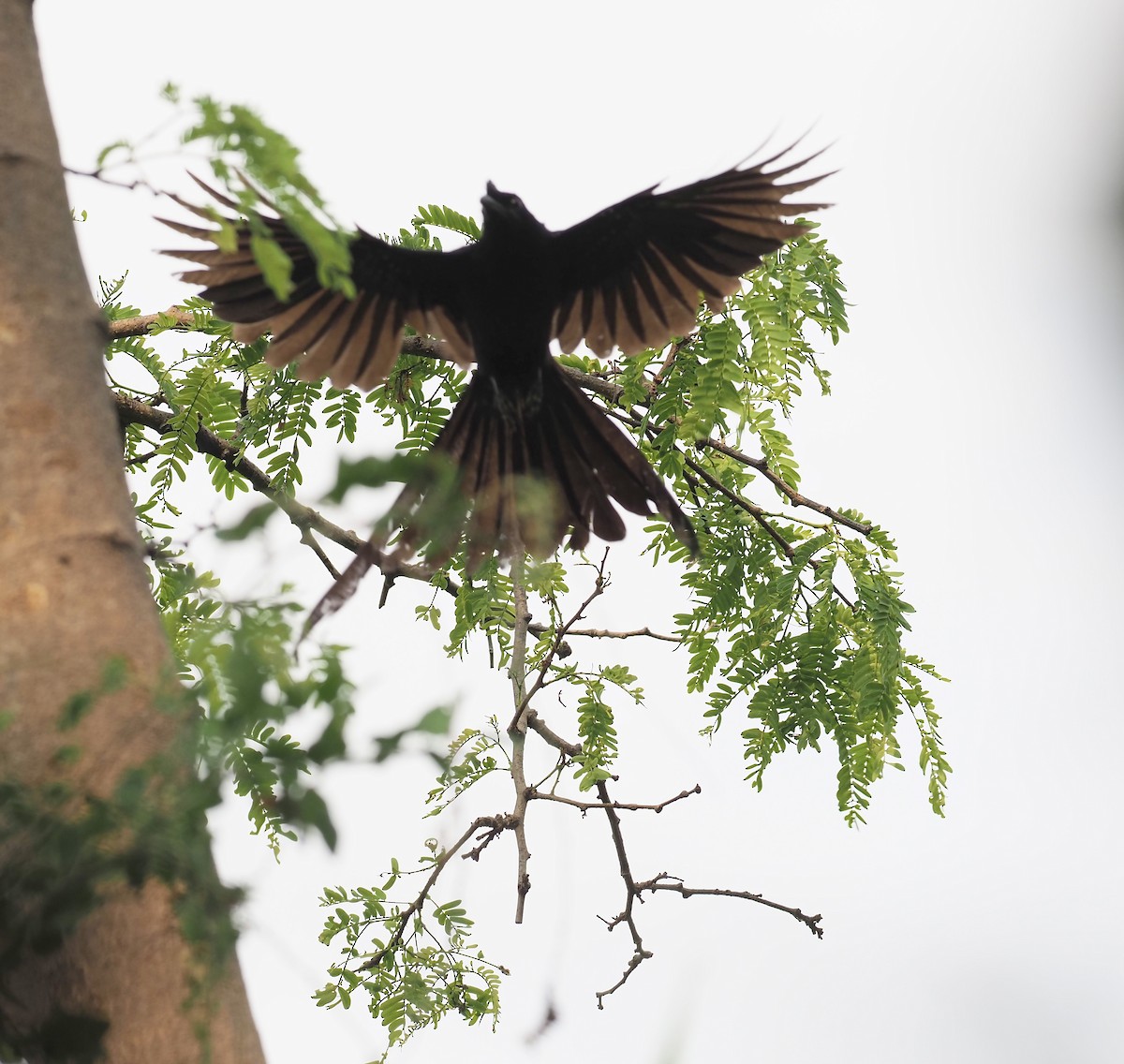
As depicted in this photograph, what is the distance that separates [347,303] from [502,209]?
1.32ft

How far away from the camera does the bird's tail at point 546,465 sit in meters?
2.28

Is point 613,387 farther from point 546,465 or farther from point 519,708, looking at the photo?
point 519,708

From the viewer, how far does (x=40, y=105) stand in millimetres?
1269

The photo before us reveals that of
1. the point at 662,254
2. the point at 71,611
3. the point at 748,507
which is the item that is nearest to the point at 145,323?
the point at 662,254

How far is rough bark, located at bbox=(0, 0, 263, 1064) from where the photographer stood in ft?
3.27

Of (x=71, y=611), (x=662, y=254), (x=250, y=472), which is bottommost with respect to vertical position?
(x=71, y=611)

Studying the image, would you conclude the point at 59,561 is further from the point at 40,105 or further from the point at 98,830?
the point at 40,105

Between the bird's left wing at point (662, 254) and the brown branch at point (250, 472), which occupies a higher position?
the bird's left wing at point (662, 254)

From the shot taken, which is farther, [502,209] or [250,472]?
[250,472]

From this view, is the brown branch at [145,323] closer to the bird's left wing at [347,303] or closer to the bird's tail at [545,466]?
the bird's left wing at [347,303]

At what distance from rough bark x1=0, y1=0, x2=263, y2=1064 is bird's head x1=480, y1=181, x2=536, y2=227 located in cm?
147

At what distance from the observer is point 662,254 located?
8.50 ft

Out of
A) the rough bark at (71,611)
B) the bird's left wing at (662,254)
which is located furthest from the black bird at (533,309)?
the rough bark at (71,611)

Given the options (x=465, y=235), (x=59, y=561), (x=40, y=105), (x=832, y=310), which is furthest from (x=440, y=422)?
(x=59, y=561)
